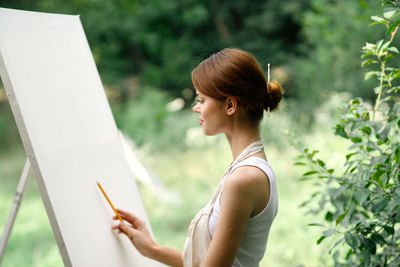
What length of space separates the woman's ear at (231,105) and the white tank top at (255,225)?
0.15 m

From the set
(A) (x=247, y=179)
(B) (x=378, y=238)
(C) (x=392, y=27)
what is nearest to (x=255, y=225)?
(A) (x=247, y=179)

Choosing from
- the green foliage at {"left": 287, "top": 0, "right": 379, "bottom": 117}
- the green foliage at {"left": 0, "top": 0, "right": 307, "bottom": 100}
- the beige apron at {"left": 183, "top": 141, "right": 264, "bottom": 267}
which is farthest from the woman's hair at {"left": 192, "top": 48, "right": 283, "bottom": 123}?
the green foliage at {"left": 0, "top": 0, "right": 307, "bottom": 100}

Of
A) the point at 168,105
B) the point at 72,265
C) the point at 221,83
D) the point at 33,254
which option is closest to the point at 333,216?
the point at 221,83

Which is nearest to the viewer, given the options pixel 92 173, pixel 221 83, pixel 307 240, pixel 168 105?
pixel 221 83

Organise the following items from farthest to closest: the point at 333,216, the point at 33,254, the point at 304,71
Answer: the point at 304,71, the point at 33,254, the point at 333,216

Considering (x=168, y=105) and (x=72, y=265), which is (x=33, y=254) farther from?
(x=168, y=105)

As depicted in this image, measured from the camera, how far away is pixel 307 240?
388 centimetres

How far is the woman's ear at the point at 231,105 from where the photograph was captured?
A: 137cm

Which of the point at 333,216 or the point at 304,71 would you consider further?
the point at 304,71

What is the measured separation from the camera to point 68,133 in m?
1.64

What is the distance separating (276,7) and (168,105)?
456cm

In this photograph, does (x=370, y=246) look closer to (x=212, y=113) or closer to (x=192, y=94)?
(x=212, y=113)

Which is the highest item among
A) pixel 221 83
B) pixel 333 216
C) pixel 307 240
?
pixel 221 83

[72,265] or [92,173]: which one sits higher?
[92,173]
